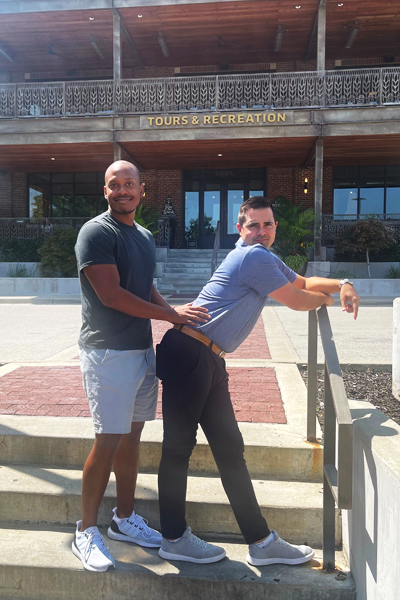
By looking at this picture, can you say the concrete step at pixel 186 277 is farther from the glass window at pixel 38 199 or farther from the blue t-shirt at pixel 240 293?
the blue t-shirt at pixel 240 293

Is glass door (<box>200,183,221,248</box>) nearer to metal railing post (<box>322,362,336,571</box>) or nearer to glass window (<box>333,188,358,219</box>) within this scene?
glass window (<box>333,188,358,219</box>)

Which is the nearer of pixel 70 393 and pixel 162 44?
pixel 70 393

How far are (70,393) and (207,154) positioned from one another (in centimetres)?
1478

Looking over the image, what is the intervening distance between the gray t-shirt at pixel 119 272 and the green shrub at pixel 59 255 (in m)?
13.6

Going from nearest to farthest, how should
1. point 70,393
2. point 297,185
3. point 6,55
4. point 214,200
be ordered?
point 70,393
point 6,55
point 297,185
point 214,200

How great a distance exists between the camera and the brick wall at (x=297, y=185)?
19.6 meters

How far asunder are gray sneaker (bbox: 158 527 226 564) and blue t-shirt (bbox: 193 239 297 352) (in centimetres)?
93

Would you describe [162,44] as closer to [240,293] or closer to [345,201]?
[345,201]

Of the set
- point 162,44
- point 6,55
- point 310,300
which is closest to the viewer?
point 310,300

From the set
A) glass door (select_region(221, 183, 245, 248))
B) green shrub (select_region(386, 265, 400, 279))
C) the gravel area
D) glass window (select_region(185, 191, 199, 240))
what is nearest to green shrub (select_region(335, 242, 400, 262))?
green shrub (select_region(386, 265, 400, 279))

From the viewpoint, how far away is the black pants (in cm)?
223

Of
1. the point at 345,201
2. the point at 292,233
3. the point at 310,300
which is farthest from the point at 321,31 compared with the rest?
the point at 310,300

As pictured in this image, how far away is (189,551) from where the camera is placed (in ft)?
7.66

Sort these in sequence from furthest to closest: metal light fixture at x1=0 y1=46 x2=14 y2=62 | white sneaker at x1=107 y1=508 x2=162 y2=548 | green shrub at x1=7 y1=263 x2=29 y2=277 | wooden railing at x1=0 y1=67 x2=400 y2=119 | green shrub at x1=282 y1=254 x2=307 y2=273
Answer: metal light fixture at x1=0 y1=46 x2=14 y2=62 < green shrub at x1=7 y1=263 x2=29 y2=277 < wooden railing at x1=0 y1=67 x2=400 y2=119 < green shrub at x1=282 y1=254 x2=307 y2=273 < white sneaker at x1=107 y1=508 x2=162 y2=548
